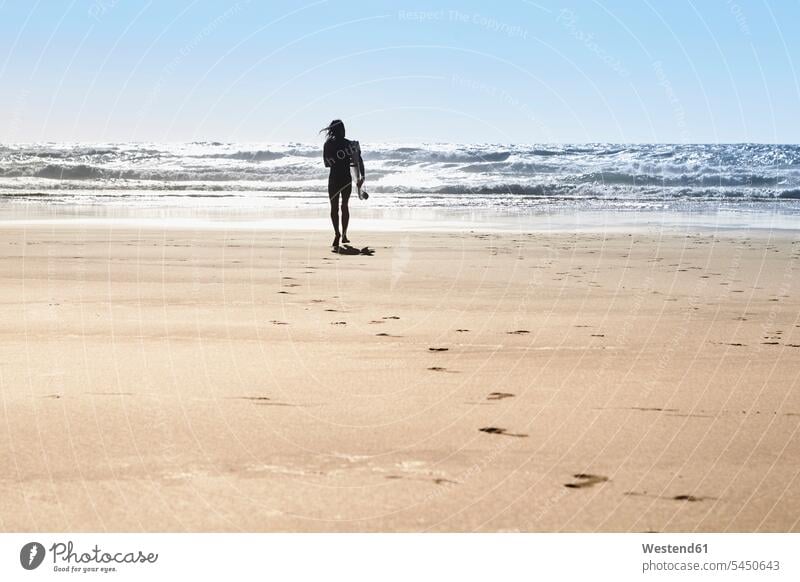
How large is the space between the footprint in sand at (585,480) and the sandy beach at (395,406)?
0.01 metres

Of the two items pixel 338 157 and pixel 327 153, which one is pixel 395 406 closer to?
pixel 327 153

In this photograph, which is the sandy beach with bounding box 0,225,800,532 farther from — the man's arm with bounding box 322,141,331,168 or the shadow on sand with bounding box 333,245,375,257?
the man's arm with bounding box 322,141,331,168

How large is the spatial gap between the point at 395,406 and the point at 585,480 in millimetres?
1570

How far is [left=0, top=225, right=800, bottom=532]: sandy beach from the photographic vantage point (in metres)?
3.99

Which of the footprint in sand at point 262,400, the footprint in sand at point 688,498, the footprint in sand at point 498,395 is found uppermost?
the footprint in sand at point 688,498

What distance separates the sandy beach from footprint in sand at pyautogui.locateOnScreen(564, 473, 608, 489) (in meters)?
0.01

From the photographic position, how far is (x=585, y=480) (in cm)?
434

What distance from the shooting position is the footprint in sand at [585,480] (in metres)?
4.27

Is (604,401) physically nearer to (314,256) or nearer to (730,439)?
(730,439)

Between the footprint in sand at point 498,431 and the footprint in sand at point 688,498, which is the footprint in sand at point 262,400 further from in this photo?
the footprint in sand at point 688,498

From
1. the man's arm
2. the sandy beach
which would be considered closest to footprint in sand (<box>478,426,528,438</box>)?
the sandy beach

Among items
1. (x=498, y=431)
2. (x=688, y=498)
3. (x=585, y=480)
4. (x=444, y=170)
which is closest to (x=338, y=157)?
(x=498, y=431)

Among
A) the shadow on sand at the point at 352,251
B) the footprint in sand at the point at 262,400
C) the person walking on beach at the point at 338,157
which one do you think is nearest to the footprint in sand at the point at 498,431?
the footprint in sand at the point at 262,400

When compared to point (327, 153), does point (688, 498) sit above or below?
below
